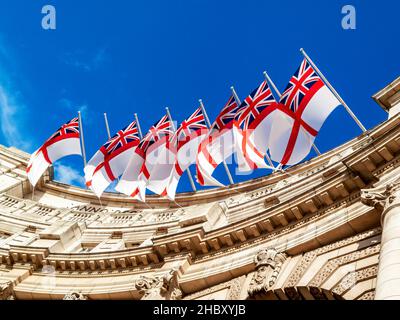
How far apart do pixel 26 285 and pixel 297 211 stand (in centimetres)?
1349

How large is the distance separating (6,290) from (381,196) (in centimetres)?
1733

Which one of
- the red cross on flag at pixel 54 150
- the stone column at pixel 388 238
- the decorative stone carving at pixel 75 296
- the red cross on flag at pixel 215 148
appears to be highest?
the red cross on flag at pixel 54 150

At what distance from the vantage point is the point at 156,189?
29.7 meters

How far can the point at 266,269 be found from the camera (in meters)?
19.5

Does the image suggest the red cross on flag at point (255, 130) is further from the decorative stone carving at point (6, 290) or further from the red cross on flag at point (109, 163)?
the decorative stone carving at point (6, 290)

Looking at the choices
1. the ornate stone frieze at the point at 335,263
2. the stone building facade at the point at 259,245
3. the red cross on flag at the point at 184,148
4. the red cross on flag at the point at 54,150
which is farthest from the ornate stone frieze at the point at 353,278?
the red cross on flag at the point at 54,150

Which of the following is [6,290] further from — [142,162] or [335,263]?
[335,263]

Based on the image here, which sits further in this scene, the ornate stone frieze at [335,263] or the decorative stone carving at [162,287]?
the decorative stone carving at [162,287]

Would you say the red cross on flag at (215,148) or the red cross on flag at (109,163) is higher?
the red cross on flag at (109,163)

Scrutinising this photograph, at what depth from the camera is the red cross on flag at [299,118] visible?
24.2 meters

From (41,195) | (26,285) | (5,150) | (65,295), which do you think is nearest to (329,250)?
(65,295)

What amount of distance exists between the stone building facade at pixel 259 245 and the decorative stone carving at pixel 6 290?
0.17 ft

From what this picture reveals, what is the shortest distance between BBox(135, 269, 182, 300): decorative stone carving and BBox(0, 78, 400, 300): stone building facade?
0.15 feet

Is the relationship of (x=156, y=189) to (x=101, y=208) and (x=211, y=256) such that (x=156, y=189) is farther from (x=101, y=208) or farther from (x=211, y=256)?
(x=101, y=208)
